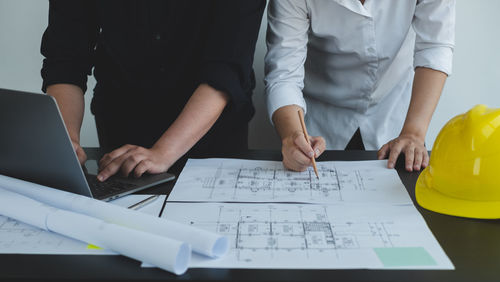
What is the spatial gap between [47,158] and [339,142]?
3.31 feet

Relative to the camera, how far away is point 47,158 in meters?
0.83

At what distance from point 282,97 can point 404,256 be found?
674 mm

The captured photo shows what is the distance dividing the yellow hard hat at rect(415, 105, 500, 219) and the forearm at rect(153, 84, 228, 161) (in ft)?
1.75

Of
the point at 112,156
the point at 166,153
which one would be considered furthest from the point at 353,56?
the point at 112,156

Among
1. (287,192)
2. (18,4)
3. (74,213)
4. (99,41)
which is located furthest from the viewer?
(18,4)

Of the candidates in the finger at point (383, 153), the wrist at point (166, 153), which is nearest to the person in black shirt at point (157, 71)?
the wrist at point (166, 153)

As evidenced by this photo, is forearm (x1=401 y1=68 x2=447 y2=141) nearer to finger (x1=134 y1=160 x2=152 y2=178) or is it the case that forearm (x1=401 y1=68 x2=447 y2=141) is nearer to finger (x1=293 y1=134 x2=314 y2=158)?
finger (x1=293 y1=134 x2=314 y2=158)

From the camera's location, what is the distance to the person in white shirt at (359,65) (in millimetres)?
1257

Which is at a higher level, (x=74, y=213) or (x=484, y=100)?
(x=74, y=213)

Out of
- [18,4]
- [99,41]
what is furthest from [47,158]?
[18,4]

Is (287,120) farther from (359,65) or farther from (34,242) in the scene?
(34,242)

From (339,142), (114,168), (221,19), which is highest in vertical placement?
(221,19)

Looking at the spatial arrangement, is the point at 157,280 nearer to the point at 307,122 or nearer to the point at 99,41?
the point at 99,41

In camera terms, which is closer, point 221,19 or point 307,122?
point 221,19
